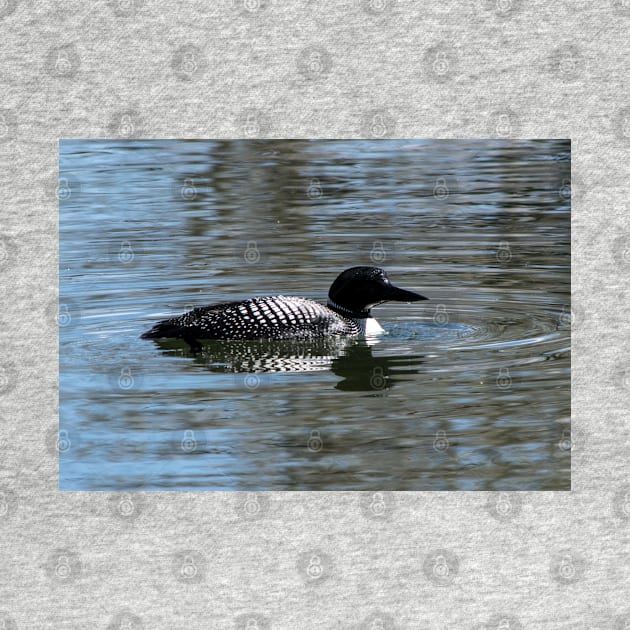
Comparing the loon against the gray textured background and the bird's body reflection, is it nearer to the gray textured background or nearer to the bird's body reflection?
the bird's body reflection

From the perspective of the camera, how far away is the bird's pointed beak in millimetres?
6543

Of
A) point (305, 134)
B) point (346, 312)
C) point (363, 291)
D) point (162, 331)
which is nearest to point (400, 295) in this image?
point (363, 291)

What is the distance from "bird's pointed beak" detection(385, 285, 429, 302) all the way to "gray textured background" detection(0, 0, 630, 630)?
1057 mm

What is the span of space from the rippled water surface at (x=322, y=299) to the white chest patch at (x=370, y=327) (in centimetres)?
5

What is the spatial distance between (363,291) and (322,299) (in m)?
0.19

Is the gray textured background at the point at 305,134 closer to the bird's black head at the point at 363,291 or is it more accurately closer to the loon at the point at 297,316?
the loon at the point at 297,316

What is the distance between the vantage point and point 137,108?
5.59m

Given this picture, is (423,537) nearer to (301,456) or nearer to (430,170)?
(301,456)

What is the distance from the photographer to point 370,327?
22.2 feet

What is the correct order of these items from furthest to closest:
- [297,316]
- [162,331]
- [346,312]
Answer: [346,312]
[297,316]
[162,331]

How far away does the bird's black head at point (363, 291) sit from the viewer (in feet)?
21.6

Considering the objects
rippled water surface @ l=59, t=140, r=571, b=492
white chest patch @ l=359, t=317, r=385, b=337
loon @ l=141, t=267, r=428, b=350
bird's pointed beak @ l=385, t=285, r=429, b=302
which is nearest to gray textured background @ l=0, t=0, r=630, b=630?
rippled water surface @ l=59, t=140, r=571, b=492

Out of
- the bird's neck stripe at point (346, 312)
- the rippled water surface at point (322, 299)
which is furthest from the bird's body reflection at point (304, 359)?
the bird's neck stripe at point (346, 312)

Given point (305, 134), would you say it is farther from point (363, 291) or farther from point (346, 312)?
point (346, 312)
